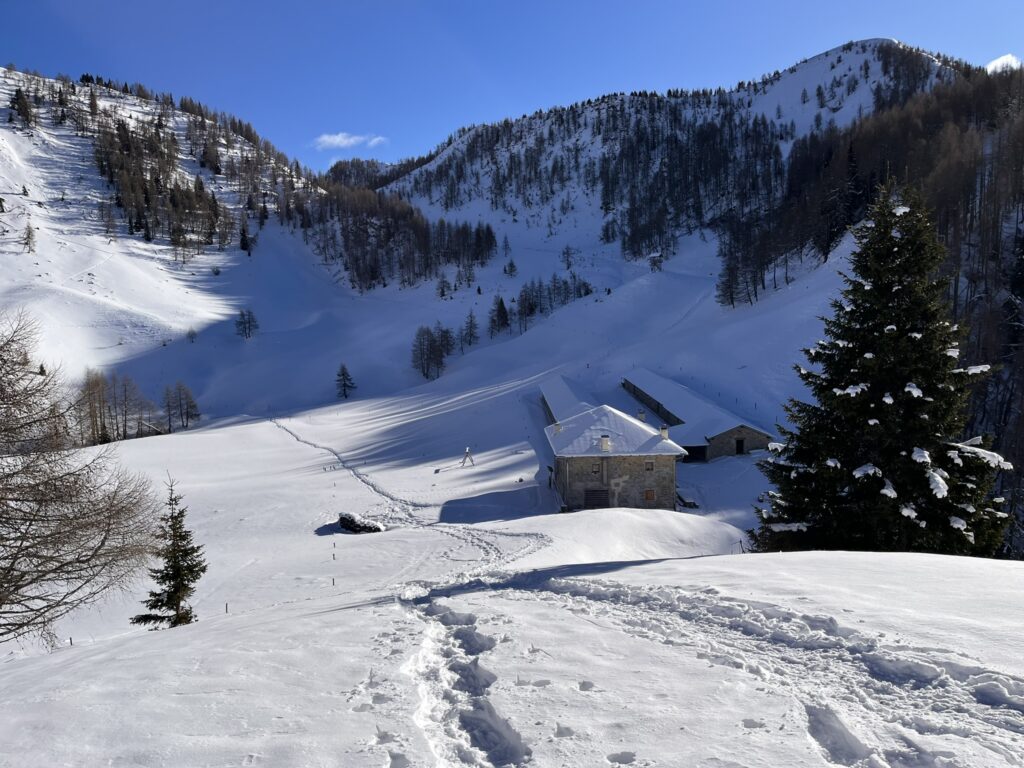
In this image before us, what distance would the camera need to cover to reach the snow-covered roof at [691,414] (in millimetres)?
40938

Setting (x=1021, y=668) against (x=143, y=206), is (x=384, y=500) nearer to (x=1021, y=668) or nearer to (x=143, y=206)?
(x=1021, y=668)

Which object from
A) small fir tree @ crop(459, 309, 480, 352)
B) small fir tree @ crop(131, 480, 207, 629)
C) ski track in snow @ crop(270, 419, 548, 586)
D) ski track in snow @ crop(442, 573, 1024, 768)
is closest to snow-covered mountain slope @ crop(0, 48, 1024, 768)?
ski track in snow @ crop(442, 573, 1024, 768)

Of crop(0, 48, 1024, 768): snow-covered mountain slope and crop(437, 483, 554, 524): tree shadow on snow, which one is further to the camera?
crop(437, 483, 554, 524): tree shadow on snow

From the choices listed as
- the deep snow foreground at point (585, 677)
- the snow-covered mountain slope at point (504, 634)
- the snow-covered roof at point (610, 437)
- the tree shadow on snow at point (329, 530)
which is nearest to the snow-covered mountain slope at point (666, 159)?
the snow-covered mountain slope at point (504, 634)

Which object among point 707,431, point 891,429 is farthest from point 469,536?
point 707,431

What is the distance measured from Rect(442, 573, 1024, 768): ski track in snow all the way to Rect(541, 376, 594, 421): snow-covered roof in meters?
33.3

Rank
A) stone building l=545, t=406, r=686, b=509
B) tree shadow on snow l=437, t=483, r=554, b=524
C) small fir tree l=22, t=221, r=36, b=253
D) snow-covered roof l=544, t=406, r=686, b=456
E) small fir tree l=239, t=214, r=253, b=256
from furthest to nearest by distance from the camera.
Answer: small fir tree l=239, t=214, r=253, b=256
small fir tree l=22, t=221, r=36, b=253
stone building l=545, t=406, r=686, b=509
snow-covered roof l=544, t=406, r=686, b=456
tree shadow on snow l=437, t=483, r=554, b=524

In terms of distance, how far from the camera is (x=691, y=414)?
44469mm

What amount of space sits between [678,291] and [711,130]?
9726 cm

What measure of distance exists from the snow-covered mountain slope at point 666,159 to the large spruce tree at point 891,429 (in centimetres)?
12038

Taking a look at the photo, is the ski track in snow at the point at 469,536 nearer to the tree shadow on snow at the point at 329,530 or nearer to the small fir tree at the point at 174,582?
the tree shadow on snow at the point at 329,530

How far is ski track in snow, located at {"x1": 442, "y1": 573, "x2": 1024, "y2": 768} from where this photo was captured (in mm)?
4367

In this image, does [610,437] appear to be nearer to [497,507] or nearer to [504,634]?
[497,507]

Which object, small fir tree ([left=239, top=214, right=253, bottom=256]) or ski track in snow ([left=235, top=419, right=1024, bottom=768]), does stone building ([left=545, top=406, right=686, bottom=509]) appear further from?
small fir tree ([left=239, top=214, right=253, bottom=256])
